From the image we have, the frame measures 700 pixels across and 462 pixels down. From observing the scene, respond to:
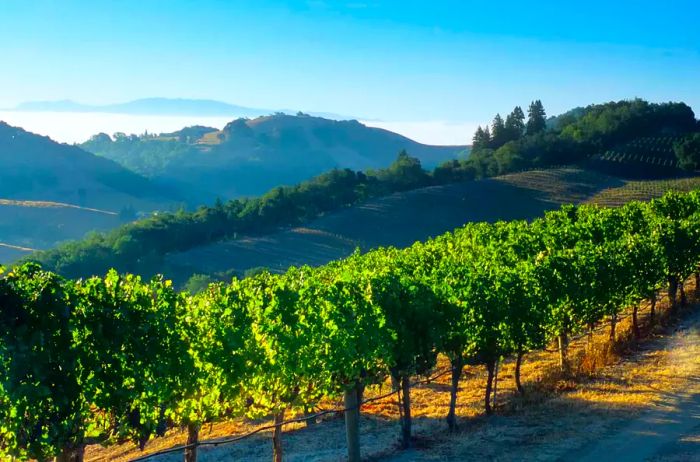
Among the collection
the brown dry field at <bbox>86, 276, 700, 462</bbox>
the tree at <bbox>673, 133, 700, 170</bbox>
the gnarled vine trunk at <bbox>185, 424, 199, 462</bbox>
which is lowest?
the brown dry field at <bbox>86, 276, 700, 462</bbox>

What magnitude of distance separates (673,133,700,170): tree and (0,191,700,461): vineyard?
88155 millimetres

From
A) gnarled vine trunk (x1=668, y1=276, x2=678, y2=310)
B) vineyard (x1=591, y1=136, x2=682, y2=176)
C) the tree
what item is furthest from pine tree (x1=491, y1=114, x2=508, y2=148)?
gnarled vine trunk (x1=668, y1=276, x2=678, y2=310)

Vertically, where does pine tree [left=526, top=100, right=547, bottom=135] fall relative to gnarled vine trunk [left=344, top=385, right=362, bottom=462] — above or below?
above

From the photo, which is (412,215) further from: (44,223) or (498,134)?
(44,223)

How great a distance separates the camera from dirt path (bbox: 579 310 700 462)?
54.6 ft

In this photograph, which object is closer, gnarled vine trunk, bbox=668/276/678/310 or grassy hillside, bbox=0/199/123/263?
gnarled vine trunk, bbox=668/276/678/310

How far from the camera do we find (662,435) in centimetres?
1794

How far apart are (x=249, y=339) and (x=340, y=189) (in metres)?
100

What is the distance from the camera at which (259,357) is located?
15594 millimetres

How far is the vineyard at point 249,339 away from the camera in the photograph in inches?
458

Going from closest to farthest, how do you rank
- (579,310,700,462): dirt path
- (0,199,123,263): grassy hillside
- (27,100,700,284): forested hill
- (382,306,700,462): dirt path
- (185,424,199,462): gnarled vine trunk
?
1. (185,424,199,462): gnarled vine trunk
2. (579,310,700,462): dirt path
3. (382,306,700,462): dirt path
4. (27,100,700,284): forested hill
5. (0,199,123,263): grassy hillside

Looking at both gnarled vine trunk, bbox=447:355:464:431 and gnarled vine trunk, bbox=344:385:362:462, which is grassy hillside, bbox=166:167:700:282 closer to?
gnarled vine trunk, bbox=447:355:464:431

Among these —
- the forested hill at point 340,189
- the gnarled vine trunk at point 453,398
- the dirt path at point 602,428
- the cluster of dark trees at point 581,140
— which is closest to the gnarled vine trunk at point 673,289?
the dirt path at point 602,428

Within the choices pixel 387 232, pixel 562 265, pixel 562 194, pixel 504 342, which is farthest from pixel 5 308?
pixel 562 194
